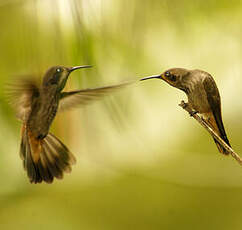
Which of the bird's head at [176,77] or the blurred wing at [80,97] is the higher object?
the bird's head at [176,77]

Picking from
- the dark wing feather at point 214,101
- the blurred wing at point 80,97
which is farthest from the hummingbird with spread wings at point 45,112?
the dark wing feather at point 214,101

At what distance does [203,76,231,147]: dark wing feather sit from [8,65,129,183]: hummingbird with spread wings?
10 cm

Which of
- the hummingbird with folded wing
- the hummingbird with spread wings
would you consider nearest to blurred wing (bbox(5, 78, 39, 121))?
the hummingbird with spread wings

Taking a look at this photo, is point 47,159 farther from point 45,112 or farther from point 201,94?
point 201,94

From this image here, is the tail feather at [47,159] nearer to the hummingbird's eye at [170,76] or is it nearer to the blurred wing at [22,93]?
the blurred wing at [22,93]

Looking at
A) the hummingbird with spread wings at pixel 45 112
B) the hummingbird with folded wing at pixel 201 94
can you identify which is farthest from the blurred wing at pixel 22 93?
the hummingbird with folded wing at pixel 201 94

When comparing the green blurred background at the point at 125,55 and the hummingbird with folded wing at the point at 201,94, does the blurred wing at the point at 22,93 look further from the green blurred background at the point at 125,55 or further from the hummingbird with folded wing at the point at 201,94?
the hummingbird with folded wing at the point at 201,94

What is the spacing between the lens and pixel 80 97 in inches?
28.6

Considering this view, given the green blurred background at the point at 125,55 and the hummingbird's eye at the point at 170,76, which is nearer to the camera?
the hummingbird's eye at the point at 170,76

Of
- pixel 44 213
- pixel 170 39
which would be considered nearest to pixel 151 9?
pixel 170 39

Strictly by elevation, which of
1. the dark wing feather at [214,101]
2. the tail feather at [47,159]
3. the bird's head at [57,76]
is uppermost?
the bird's head at [57,76]

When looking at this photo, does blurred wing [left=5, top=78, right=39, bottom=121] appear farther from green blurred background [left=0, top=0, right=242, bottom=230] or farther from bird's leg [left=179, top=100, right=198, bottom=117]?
bird's leg [left=179, top=100, right=198, bottom=117]

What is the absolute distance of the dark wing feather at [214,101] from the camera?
62 centimetres

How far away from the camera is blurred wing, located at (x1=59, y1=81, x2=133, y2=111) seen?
0.70m
